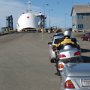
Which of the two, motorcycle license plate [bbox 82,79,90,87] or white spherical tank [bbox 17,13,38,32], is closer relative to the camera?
motorcycle license plate [bbox 82,79,90,87]

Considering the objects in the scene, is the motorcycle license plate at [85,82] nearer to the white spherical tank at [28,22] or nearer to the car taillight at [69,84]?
the car taillight at [69,84]

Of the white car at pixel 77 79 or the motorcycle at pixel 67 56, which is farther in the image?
the motorcycle at pixel 67 56

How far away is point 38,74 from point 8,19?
146 m

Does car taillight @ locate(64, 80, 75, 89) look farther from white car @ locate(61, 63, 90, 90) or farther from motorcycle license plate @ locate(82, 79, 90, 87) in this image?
motorcycle license plate @ locate(82, 79, 90, 87)

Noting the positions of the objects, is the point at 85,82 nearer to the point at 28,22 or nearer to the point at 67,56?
the point at 67,56

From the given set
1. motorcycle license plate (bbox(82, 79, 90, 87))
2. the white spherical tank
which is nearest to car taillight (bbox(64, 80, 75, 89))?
motorcycle license plate (bbox(82, 79, 90, 87))

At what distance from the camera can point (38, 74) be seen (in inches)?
680

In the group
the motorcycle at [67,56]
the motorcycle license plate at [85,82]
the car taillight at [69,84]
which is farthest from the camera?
the motorcycle at [67,56]

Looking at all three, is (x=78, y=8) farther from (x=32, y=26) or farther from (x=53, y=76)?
(x=53, y=76)

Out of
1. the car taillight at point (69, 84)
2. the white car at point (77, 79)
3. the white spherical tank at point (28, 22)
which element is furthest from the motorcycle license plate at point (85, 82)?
the white spherical tank at point (28, 22)

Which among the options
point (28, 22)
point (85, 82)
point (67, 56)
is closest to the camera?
point (85, 82)

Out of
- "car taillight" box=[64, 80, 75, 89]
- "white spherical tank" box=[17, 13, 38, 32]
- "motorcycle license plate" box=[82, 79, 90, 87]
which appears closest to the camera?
"motorcycle license plate" box=[82, 79, 90, 87]

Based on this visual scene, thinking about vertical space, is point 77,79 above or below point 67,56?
above

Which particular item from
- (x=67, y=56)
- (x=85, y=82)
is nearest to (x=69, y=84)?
(x=85, y=82)
